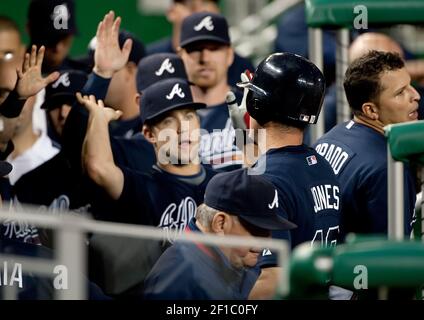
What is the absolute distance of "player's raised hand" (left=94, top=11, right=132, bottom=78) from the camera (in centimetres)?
553

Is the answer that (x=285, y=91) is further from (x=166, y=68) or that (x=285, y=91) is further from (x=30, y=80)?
(x=166, y=68)

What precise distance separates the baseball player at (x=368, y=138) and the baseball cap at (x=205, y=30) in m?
1.57

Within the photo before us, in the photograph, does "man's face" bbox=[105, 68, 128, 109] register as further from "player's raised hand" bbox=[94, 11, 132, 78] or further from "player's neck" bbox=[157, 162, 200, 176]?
"player's neck" bbox=[157, 162, 200, 176]

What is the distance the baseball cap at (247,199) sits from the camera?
13.4 feet

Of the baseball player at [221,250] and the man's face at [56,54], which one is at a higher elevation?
the man's face at [56,54]

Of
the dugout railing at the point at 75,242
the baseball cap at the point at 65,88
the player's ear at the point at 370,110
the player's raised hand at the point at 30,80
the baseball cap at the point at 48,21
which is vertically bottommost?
the dugout railing at the point at 75,242

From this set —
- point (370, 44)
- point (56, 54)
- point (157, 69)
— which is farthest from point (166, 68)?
point (370, 44)

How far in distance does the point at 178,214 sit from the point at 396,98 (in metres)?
1.17

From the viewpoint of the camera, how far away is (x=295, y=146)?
14.9 feet

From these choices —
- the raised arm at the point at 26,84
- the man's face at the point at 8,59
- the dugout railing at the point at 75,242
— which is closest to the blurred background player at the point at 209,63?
the man's face at the point at 8,59

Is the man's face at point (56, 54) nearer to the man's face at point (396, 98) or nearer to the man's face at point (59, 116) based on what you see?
the man's face at point (59, 116)

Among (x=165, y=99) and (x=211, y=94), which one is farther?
(x=211, y=94)

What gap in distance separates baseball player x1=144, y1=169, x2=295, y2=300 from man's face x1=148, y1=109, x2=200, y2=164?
3.67 ft

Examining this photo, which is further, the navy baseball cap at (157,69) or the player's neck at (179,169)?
the navy baseball cap at (157,69)
